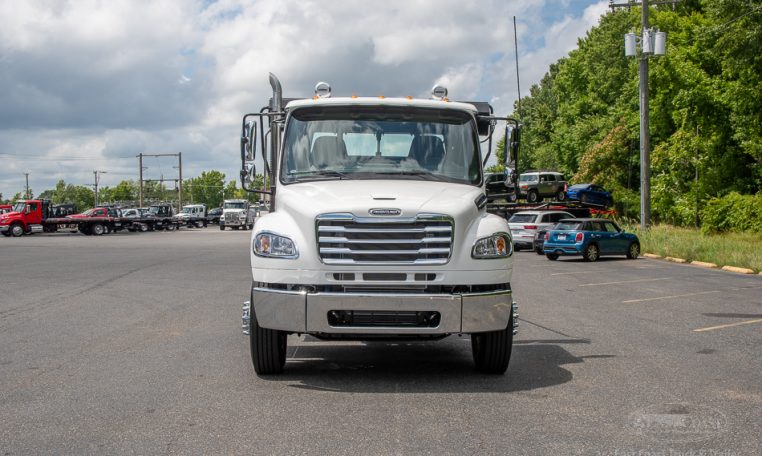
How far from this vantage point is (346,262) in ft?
24.9

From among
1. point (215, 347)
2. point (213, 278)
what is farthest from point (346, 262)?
point (213, 278)

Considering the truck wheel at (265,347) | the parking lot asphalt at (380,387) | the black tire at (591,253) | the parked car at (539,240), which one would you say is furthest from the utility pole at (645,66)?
the truck wheel at (265,347)

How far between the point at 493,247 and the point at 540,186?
39923 millimetres

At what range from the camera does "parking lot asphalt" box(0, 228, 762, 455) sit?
5.74 meters

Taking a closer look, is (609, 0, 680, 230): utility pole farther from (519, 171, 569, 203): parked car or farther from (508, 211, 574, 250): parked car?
(519, 171, 569, 203): parked car

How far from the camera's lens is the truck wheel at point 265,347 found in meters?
7.97

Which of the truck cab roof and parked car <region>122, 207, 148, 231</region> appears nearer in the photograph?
the truck cab roof

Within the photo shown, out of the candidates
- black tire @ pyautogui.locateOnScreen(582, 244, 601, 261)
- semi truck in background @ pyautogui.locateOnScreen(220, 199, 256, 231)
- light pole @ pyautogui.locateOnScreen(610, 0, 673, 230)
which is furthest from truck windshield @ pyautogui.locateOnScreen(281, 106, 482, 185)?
semi truck in background @ pyautogui.locateOnScreen(220, 199, 256, 231)

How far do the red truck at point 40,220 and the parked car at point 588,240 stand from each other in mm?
40631

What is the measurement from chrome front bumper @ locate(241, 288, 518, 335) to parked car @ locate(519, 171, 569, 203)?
3927cm

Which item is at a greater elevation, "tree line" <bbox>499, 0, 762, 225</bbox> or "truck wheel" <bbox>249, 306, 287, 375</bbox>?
"tree line" <bbox>499, 0, 762, 225</bbox>

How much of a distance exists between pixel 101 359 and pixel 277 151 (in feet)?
9.41

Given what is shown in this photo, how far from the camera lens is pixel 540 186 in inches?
1848

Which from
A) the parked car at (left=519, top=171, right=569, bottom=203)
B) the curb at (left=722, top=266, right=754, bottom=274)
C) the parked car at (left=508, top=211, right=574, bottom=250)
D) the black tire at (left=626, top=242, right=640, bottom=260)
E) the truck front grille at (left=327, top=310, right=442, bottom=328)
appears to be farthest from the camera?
the parked car at (left=519, top=171, right=569, bottom=203)
